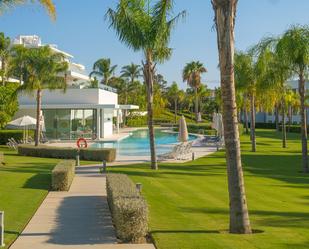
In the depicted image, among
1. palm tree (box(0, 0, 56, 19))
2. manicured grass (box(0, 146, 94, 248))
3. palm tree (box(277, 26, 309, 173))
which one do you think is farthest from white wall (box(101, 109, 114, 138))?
palm tree (box(0, 0, 56, 19))

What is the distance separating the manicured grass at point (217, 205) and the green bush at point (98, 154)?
3.16m

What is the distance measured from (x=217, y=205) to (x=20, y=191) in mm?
5603

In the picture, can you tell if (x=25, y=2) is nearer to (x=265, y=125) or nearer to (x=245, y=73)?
(x=245, y=73)

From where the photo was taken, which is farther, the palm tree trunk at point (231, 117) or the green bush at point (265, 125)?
the green bush at point (265, 125)

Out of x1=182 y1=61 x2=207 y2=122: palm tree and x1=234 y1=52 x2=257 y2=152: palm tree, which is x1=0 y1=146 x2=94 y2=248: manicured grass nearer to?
x1=234 y1=52 x2=257 y2=152: palm tree

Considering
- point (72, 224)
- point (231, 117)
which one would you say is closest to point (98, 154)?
point (72, 224)

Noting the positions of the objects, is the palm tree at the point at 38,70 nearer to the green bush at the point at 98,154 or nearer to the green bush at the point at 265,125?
the green bush at the point at 98,154

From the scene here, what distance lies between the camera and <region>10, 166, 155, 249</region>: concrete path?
8641 millimetres

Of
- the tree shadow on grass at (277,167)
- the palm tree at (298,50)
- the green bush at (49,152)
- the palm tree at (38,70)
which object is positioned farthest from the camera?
the palm tree at (38,70)

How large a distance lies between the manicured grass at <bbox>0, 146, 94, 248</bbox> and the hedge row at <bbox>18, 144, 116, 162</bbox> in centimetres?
306

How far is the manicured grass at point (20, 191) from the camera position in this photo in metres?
10.5

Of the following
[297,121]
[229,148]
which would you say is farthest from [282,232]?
[297,121]

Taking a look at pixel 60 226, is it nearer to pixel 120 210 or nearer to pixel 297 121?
pixel 120 210

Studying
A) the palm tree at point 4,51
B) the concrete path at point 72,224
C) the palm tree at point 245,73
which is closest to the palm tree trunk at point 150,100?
the concrete path at point 72,224
